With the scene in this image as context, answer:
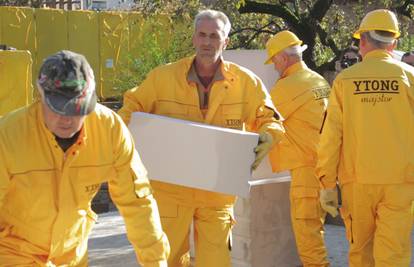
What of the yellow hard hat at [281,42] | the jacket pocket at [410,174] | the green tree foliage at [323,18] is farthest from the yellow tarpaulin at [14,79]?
the jacket pocket at [410,174]

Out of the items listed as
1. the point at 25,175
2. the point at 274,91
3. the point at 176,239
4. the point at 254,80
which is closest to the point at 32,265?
the point at 25,175

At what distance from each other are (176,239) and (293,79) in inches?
71.3

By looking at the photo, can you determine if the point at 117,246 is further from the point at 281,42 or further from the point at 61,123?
the point at 61,123

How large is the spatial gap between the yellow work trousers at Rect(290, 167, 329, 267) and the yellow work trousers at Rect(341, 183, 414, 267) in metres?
0.80

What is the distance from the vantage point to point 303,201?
5.47m

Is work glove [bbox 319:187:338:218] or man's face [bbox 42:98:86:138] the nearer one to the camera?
man's face [bbox 42:98:86:138]

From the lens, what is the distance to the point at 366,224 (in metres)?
4.65

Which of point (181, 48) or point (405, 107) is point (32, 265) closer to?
point (405, 107)

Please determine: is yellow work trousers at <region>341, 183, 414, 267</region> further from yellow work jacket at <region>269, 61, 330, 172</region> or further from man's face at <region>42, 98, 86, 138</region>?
man's face at <region>42, 98, 86, 138</region>

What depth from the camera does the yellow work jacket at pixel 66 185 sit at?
9.29 feet

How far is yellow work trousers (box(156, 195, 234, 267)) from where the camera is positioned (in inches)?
169

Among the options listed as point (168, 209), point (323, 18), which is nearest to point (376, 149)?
point (168, 209)

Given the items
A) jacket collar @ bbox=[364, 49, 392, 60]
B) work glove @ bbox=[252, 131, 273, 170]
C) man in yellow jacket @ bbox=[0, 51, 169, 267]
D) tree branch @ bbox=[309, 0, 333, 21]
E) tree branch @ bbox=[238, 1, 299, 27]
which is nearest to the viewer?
man in yellow jacket @ bbox=[0, 51, 169, 267]

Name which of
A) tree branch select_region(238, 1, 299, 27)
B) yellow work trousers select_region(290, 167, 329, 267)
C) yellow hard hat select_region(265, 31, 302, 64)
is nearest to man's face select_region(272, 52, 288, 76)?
yellow hard hat select_region(265, 31, 302, 64)
